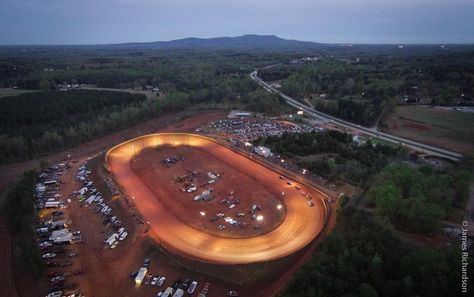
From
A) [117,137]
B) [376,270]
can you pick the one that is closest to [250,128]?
[117,137]

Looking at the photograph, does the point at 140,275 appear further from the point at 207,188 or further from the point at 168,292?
the point at 207,188

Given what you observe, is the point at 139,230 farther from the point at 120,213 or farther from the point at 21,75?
the point at 21,75

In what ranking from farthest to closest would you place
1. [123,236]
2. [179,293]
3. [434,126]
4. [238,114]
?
[238,114]
[434,126]
[123,236]
[179,293]

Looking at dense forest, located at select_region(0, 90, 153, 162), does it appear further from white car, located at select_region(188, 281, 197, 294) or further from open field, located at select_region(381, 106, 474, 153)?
open field, located at select_region(381, 106, 474, 153)

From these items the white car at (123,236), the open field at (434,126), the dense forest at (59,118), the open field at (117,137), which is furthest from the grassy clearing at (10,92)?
the open field at (434,126)

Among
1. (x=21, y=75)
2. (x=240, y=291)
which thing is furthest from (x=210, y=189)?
(x=21, y=75)
